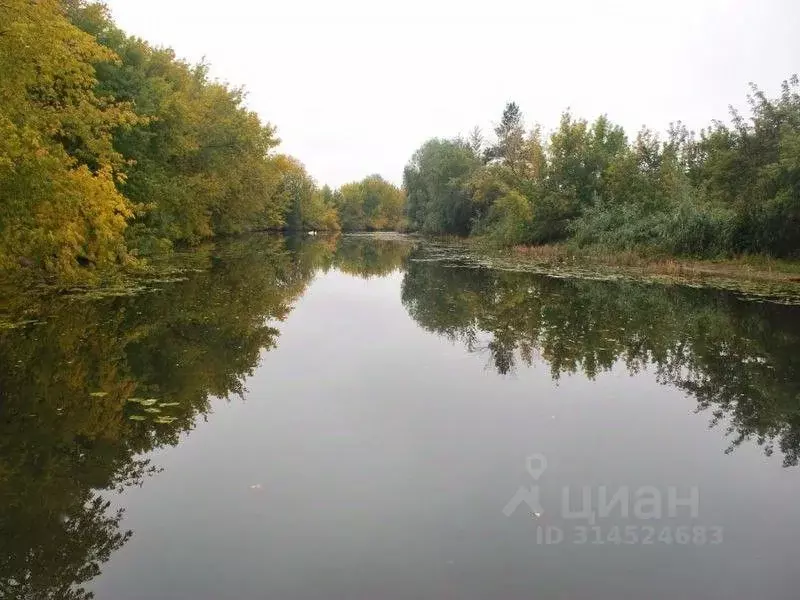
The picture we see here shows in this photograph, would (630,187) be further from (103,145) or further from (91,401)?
(91,401)

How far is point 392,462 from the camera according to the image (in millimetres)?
6051

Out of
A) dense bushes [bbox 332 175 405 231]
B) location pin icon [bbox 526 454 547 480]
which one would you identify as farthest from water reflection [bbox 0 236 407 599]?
dense bushes [bbox 332 175 405 231]

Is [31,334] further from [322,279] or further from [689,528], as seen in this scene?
[322,279]

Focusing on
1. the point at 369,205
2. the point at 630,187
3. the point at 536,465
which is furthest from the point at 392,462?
the point at 369,205

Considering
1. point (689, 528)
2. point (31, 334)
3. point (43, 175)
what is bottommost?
point (689, 528)

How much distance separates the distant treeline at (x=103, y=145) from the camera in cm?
1117

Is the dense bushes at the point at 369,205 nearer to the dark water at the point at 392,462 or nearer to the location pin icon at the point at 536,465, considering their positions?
the dark water at the point at 392,462

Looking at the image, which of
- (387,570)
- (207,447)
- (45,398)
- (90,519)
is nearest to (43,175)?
(45,398)

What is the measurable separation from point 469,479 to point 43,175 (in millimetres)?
10247

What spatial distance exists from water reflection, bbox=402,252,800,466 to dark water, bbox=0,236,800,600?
0.08 meters

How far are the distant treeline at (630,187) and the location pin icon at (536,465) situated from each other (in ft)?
70.4

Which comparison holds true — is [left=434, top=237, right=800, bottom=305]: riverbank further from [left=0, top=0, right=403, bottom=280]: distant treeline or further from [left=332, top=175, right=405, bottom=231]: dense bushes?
[left=332, top=175, right=405, bottom=231]: dense bushes

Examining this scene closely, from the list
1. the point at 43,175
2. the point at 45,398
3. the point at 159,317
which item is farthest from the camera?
the point at 159,317

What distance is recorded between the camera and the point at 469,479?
562cm
